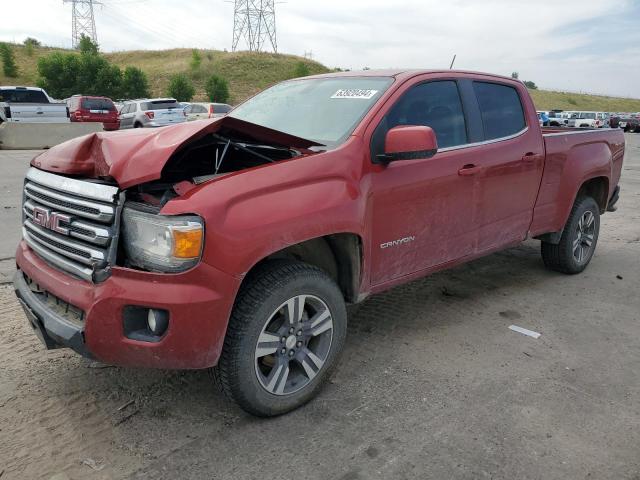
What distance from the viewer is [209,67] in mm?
66375

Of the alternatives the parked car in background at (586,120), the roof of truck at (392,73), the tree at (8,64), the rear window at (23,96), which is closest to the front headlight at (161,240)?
the roof of truck at (392,73)

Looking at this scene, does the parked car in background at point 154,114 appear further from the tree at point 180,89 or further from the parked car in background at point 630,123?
the parked car in background at point 630,123

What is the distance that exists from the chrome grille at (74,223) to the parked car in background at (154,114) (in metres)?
19.7

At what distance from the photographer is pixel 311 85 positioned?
3.92 metres

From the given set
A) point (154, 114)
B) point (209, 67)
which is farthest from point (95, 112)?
point (209, 67)

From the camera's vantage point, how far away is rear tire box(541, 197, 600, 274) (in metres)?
5.05

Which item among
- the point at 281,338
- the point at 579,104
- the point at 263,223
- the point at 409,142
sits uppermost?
the point at 579,104

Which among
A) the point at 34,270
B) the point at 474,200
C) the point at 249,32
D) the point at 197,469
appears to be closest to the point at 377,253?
the point at 474,200

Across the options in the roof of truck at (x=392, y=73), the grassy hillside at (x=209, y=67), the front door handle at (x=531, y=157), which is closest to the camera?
the roof of truck at (x=392, y=73)

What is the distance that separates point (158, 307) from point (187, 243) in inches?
12.1

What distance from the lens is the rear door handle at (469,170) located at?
366 centimetres

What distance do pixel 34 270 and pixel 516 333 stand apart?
3204 millimetres

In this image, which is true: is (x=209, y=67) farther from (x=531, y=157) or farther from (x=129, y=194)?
(x=129, y=194)

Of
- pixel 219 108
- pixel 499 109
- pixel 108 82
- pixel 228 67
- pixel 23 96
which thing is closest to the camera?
pixel 499 109
